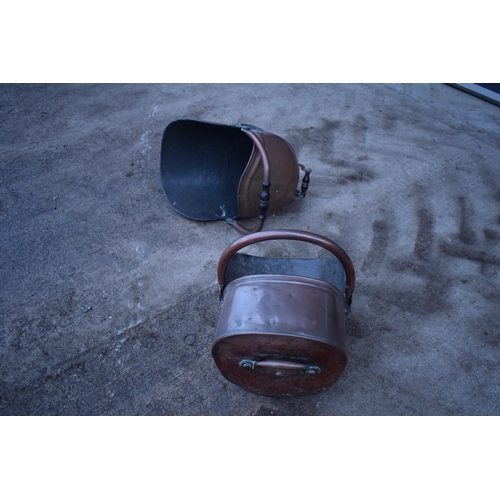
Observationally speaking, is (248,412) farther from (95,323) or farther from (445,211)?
(445,211)

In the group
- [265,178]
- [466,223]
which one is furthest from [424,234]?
A: [265,178]

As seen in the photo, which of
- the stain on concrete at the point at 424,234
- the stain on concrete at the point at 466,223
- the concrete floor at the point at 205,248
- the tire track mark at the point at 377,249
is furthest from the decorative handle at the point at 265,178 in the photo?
the stain on concrete at the point at 466,223

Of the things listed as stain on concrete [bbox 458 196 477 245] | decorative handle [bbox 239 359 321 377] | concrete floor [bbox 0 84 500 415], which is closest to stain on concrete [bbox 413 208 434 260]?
concrete floor [bbox 0 84 500 415]

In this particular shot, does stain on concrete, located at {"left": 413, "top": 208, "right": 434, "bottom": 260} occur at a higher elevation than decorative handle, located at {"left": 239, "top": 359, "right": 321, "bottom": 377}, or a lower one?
lower

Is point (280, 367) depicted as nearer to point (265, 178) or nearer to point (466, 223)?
point (265, 178)

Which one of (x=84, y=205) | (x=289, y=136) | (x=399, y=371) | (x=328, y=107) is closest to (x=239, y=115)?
(x=289, y=136)

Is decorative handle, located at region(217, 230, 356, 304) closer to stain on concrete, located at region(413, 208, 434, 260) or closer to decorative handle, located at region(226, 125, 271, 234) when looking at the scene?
decorative handle, located at region(226, 125, 271, 234)
